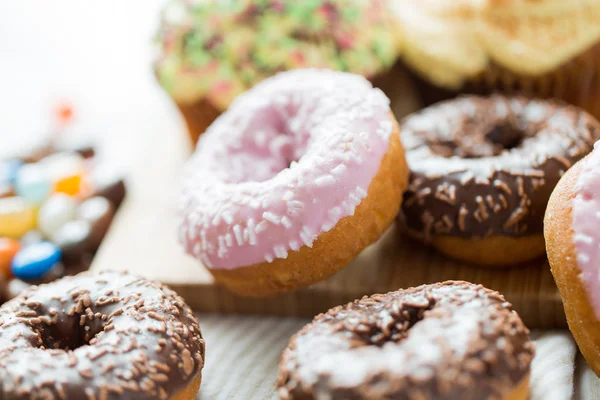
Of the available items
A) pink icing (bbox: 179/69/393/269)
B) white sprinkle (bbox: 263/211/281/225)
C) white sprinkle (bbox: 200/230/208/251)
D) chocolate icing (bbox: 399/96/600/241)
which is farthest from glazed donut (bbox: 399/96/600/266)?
white sprinkle (bbox: 200/230/208/251)

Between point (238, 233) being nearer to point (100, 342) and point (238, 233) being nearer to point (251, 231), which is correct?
point (251, 231)

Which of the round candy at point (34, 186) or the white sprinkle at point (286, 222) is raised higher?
the white sprinkle at point (286, 222)

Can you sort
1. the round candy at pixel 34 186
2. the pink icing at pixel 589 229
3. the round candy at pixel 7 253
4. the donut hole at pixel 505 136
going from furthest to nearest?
the round candy at pixel 34 186 < the round candy at pixel 7 253 < the donut hole at pixel 505 136 < the pink icing at pixel 589 229

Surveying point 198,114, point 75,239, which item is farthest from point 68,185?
point 198,114

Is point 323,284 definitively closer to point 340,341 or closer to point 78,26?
point 340,341

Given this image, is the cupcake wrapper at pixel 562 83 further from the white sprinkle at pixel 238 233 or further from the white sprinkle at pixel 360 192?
the white sprinkle at pixel 238 233

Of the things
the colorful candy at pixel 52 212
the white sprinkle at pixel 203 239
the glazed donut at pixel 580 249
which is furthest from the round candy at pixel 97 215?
the glazed donut at pixel 580 249

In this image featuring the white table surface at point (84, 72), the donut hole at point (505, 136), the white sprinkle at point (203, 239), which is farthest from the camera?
the white table surface at point (84, 72)
